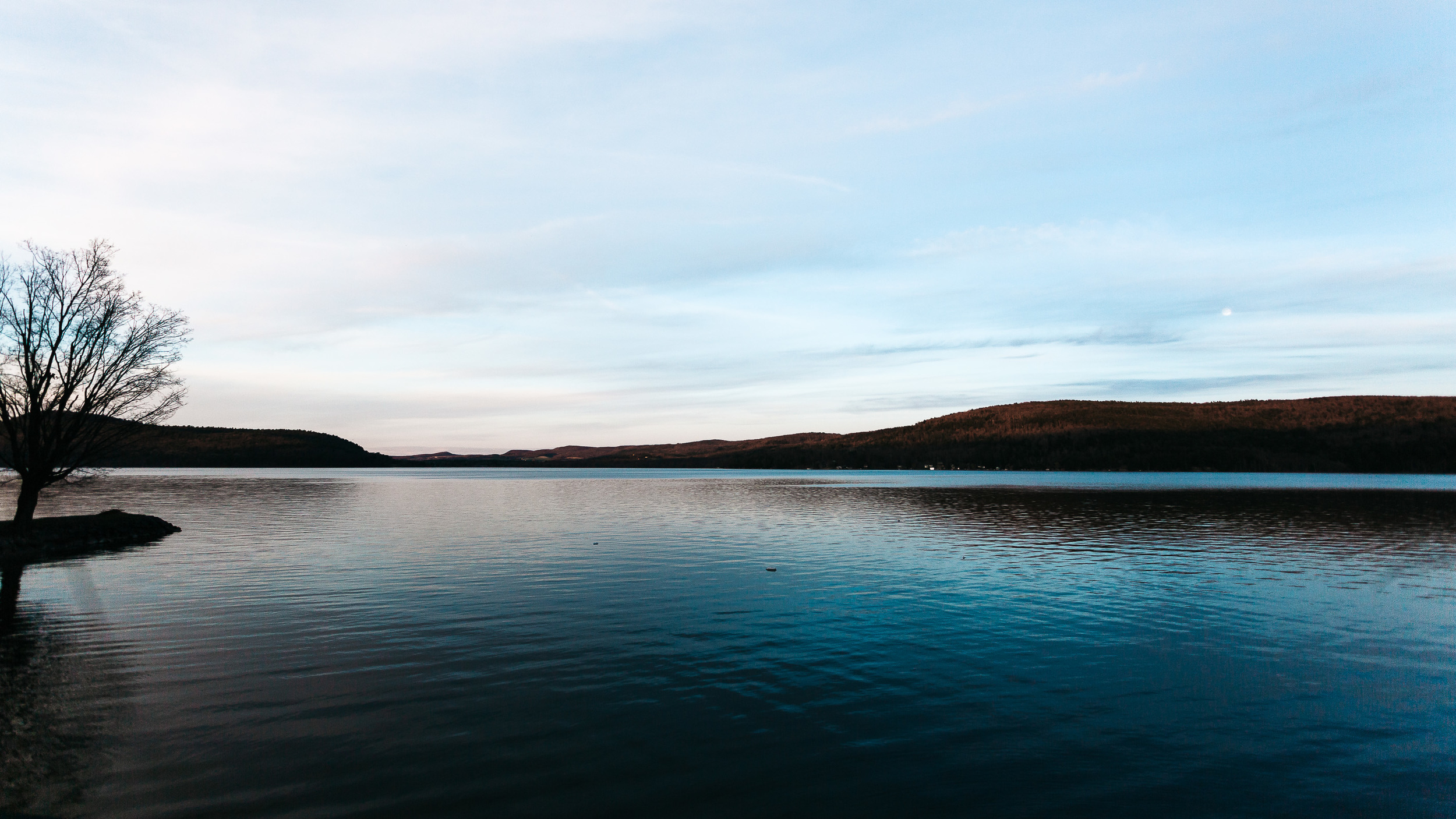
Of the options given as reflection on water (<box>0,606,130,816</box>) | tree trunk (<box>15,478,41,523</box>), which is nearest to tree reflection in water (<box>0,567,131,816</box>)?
reflection on water (<box>0,606,130,816</box>)

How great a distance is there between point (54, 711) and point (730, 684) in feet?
43.3

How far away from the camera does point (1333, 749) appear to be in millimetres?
12289

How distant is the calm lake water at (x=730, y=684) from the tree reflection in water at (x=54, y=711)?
0.24 feet

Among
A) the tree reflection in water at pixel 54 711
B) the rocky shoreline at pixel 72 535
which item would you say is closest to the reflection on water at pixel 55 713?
the tree reflection in water at pixel 54 711

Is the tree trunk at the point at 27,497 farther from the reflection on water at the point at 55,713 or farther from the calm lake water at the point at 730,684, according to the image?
the reflection on water at the point at 55,713

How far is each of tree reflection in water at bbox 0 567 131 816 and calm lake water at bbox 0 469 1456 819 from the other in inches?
2.9

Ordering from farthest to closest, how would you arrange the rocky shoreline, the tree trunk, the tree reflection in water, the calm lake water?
the tree trunk < the rocky shoreline < the calm lake water < the tree reflection in water

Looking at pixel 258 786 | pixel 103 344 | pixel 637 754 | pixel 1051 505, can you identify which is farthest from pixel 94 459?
pixel 1051 505

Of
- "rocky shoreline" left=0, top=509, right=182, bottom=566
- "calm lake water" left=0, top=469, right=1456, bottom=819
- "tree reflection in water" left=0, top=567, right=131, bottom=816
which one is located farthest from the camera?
"rocky shoreline" left=0, top=509, right=182, bottom=566

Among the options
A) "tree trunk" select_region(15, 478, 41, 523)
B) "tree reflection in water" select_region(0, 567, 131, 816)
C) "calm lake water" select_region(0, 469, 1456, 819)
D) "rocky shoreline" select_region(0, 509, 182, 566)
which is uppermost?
"tree trunk" select_region(15, 478, 41, 523)

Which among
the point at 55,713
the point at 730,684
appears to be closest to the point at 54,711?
the point at 55,713

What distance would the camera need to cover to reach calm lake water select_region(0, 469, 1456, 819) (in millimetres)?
10477

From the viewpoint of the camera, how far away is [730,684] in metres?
15.6

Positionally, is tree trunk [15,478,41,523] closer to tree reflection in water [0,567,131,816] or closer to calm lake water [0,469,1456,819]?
calm lake water [0,469,1456,819]
